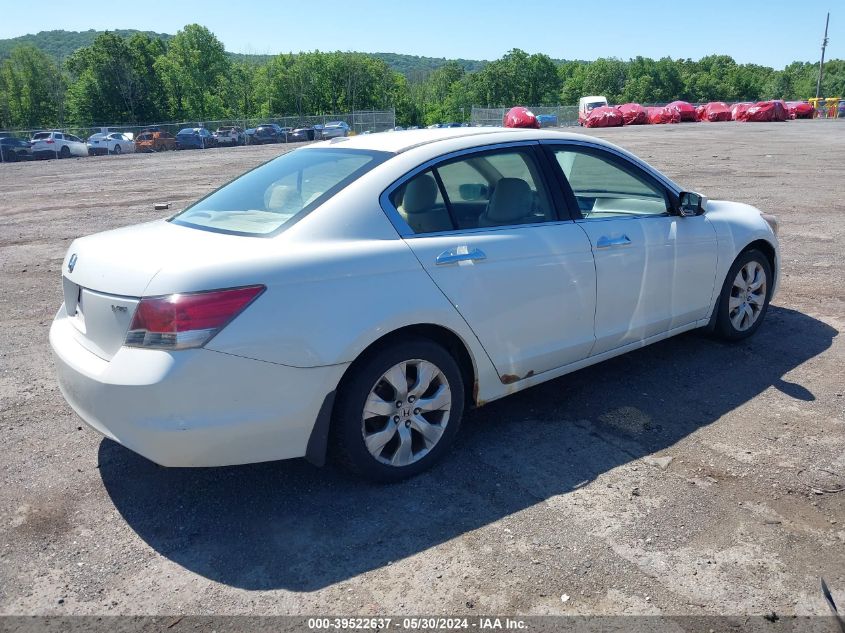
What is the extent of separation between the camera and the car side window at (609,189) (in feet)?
14.7

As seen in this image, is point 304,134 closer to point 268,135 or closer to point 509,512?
point 268,135

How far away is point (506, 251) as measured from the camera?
371cm

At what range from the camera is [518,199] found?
157 inches

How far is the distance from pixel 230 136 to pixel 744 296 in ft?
174

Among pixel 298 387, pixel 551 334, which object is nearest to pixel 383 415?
pixel 298 387

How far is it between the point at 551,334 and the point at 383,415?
1.16 m

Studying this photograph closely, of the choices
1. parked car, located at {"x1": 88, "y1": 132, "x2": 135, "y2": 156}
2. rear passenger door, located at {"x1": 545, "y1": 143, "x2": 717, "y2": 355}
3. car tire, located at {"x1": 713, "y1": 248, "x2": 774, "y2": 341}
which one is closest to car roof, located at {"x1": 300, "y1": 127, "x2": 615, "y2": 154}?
rear passenger door, located at {"x1": 545, "y1": 143, "x2": 717, "y2": 355}

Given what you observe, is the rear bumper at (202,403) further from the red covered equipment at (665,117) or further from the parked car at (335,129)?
the red covered equipment at (665,117)

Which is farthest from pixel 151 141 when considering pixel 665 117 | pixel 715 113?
pixel 715 113

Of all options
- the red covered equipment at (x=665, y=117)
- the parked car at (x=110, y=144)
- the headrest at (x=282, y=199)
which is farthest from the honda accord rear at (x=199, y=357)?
the red covered equipment at (x=665, y=117)

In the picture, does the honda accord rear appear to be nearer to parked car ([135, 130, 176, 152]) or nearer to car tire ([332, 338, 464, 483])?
car tire ([332, 338, 464, 483])

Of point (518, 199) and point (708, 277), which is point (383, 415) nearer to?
point (518, 199)

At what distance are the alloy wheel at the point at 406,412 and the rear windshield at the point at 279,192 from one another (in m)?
0.92

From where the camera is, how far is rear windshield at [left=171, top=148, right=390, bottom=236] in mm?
3449
